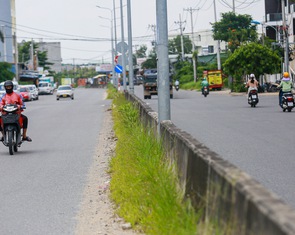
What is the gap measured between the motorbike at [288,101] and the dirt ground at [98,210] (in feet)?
53.6

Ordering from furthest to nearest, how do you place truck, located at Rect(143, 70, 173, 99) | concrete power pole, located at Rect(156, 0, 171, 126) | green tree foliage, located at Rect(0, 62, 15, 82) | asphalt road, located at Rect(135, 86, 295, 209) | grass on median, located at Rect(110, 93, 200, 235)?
green tree foliage, located at Rect(0, 62, 15, 82) → truck, located at Rect(143, 70, 173, 99) → concrete power pole, located at Rect(156, 0, 171, 126) → asphalt road, located at Rect(135, 86, 295, 209) → grass on median, located at Rect(110, 93, 200, 235)

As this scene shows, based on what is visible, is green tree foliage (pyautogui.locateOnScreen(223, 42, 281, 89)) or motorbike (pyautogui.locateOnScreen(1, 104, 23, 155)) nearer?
motorbike (pyautogui.locateOnScreen(1, 104, 23, 155))

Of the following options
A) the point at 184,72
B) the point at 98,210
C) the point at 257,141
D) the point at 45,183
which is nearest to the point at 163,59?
the point at 45,183

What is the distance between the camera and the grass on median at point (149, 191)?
23.8ft

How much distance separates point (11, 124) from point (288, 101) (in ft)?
53.1

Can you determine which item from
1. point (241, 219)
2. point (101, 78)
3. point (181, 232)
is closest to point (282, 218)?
point (241, 219)

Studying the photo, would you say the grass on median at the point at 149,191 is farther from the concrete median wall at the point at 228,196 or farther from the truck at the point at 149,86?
the truck at the point at 149,86

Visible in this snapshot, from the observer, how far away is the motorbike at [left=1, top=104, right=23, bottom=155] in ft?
58.0

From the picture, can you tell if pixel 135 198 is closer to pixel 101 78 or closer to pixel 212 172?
pixel 212 172

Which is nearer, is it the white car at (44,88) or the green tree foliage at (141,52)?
the white car at (44,88)

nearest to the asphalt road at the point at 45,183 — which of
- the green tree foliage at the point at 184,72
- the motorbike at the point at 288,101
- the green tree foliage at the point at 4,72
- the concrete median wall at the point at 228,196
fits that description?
the concrete median wall at the point at 228,196

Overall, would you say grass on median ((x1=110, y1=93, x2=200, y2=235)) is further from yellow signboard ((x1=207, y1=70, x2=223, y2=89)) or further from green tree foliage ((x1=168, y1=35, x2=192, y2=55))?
green tree foliage ((x1=168, y1=35, x2=192, y2=55))

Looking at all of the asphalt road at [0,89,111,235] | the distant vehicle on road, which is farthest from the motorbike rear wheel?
the distant vehicle on road

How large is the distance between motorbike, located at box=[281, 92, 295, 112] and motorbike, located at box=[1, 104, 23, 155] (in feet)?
52.0
